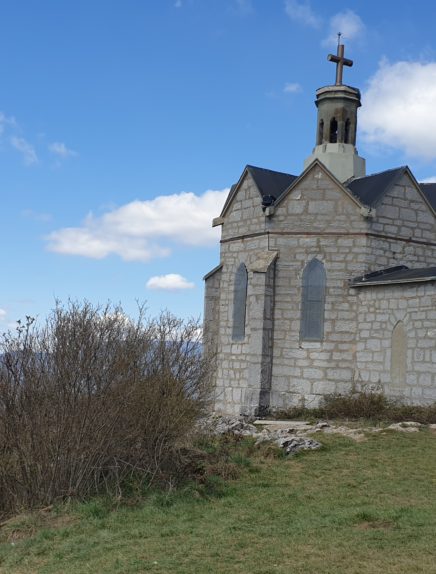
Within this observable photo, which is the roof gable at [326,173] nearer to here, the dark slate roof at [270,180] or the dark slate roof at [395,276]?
the dark slate roof at [270,180]

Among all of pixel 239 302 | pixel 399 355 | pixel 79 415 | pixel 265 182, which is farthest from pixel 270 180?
pixel 79 415

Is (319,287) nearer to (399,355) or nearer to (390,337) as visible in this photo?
(390,337)

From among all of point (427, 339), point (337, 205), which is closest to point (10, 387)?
point (427, 339)

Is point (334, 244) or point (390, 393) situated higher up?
point (334, 244)

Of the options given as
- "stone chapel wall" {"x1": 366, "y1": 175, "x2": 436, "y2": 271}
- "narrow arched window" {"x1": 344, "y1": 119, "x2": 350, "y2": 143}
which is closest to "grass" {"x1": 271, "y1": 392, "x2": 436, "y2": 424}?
"stone chapel wall" {"x1": 366, "y1": 175, "x2": 436, "y2": 271}

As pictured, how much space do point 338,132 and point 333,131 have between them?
0.82 feet

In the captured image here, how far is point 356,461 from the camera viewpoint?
12.3 m

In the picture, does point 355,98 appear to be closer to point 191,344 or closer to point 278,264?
point 278,264

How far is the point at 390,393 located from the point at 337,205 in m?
5.20

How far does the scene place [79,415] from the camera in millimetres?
10195

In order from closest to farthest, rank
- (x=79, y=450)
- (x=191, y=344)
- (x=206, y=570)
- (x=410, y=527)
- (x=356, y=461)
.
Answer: (x=206, y=570)
(x=410, y=527)
(x=79, y=450)
(x=356, y=461)
(x=191, y=344)

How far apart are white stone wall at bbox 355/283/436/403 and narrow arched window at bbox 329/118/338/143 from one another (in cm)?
673

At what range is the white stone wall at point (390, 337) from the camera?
17141 millimetres

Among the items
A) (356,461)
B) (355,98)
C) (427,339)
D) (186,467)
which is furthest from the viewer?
(355,98)
